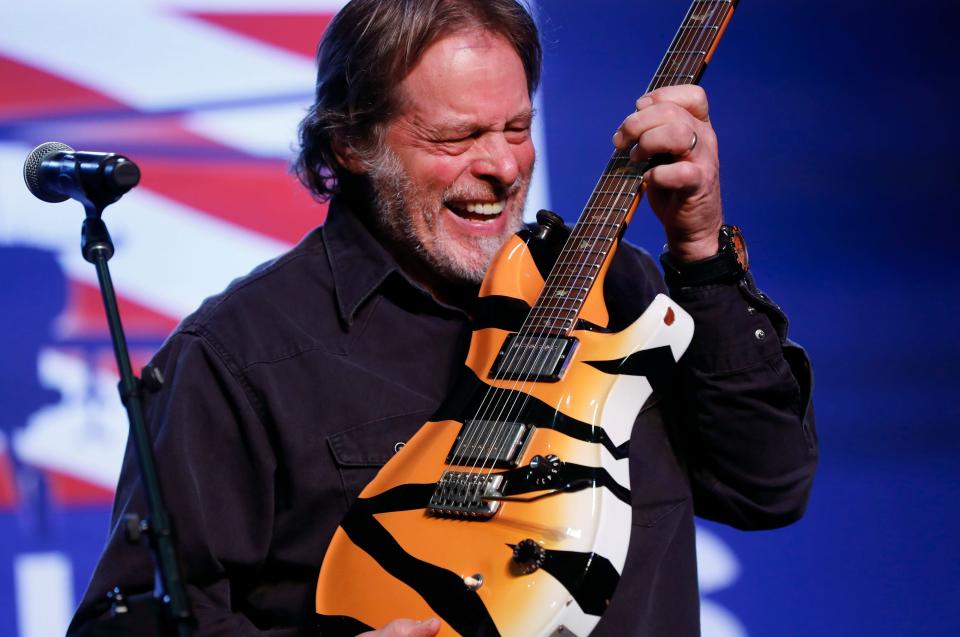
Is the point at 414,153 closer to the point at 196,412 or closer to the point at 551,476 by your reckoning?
the point at 196,412

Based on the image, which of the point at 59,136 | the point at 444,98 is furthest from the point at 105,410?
the point at 444,98

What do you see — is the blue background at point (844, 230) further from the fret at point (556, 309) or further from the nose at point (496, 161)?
the fret at point (556, 309)

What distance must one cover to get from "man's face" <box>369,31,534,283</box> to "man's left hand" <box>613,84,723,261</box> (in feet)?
0.98

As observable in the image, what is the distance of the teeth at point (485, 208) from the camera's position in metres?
1.94

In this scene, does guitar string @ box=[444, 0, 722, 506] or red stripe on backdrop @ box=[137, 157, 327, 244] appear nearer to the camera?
guitar string @ box=[444, 0, 722, 506]

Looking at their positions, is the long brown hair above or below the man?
above

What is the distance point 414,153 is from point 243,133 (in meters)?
0.90

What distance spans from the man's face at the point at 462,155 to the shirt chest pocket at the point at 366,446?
29 centimetres

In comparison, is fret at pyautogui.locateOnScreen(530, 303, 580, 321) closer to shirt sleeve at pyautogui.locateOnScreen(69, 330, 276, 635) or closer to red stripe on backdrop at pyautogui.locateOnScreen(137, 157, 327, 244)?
shirt sleeve at pyautogui.locateOnScreen(69, 330, 276, 635)

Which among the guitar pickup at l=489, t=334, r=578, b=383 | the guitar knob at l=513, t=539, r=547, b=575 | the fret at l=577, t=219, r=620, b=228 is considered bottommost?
the guitar knob at l=513, t=539, r=547, b=575

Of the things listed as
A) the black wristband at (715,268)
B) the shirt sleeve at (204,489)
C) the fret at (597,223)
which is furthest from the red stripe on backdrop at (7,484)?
the black wristband at (715,268)

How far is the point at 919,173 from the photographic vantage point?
3.06 metres

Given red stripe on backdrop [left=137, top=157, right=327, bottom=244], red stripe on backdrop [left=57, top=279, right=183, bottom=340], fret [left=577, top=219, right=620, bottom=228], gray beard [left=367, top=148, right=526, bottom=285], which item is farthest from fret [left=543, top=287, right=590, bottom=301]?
red stripe on backdrop [left=57, top=279, right=183, bottom=340]

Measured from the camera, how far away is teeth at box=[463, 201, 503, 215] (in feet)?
6.36
